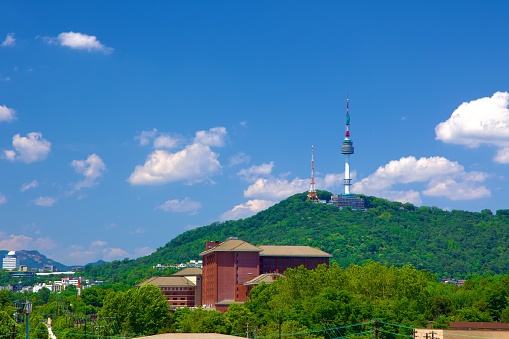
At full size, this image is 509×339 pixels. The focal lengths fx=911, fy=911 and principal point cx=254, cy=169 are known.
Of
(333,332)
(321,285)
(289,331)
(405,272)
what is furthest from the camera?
(405,272)

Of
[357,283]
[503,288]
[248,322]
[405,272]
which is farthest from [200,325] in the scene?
[503,288]

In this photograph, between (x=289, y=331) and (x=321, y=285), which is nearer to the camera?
(x=289, y=331)

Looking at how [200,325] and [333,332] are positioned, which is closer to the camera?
[333,332]

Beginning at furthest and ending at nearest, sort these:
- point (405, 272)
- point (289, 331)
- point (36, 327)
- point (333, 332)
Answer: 1. point (405, 272)
2. point (36, 327)
3. point (333, 332)
4. point (289, 331)

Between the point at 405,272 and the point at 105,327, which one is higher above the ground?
the point at 405,272

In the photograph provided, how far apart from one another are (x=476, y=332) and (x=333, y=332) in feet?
75.2

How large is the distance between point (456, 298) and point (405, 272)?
11802mm

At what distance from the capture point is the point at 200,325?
161 m

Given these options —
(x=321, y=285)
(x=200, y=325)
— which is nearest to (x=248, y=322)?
(x=200, y=325)

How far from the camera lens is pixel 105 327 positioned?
185 metres

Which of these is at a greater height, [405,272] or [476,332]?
[405,272]

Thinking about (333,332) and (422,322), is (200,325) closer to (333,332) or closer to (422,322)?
(333,332)

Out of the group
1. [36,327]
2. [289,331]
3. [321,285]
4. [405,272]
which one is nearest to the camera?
[289,331]

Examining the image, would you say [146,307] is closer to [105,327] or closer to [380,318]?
[105,327]
